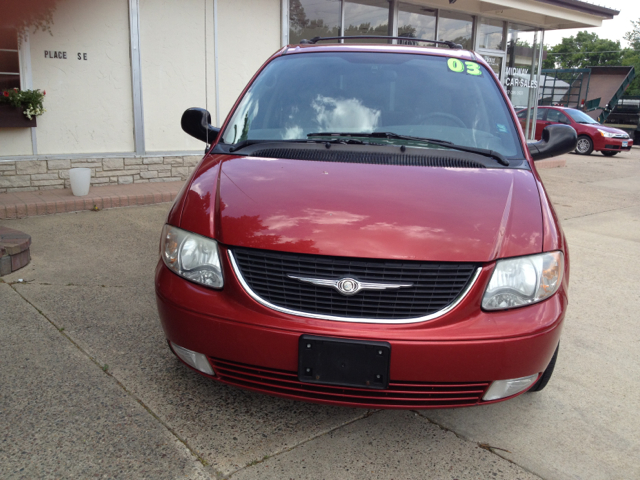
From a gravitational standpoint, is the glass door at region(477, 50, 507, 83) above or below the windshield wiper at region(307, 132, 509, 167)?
above

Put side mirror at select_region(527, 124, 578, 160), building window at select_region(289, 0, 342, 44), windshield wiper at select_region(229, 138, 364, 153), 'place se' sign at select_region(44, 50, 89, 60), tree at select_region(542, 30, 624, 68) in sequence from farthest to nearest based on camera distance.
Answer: tree at select_region(542, 30, 624, 68) → building window at select_region(289, 0, 342, 44) → 'place se' sign at select_region(44, 50, 89, 60) → side mirror at select_region(527, 124, 578, 160) → windshield wiper at select_region(229, 138, 364, 153)

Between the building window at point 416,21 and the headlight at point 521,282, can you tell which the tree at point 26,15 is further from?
the building window at point 416,21

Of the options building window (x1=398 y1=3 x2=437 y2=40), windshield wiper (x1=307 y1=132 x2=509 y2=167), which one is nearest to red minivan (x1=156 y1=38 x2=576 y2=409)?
windshield wiper (x1=307 y1=132 x2=509 y2=167)

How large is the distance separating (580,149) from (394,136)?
1753 centimetres

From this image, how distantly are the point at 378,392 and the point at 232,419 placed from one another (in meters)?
0.73

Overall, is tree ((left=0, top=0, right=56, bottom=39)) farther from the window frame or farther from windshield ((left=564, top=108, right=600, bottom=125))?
windshield ((left=564, top=108, right=600, bottom=125))

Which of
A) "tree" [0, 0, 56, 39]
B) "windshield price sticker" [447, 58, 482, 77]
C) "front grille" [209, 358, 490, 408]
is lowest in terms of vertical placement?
"front grille" [209, 358, 490, 408]

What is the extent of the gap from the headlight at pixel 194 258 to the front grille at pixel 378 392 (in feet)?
1.20

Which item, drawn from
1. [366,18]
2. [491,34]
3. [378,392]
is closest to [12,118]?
[378,392]

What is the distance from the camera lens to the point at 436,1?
39.2ft

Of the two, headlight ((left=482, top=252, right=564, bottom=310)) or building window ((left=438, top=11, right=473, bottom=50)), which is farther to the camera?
building window ((left=438, top=11, right=473, bottom=50))

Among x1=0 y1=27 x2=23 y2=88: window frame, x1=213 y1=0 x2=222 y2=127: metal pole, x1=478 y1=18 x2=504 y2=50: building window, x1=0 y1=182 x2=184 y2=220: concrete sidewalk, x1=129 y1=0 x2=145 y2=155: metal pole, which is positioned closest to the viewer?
x1=0 y1=182 x2=184 y2=220: concrete sidewalk

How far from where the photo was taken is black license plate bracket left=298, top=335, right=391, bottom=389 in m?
1.92

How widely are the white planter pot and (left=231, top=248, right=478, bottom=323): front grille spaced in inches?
217
